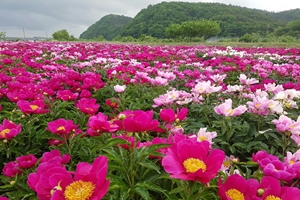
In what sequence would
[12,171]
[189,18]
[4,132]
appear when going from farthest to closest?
[189,18] → [4,132] → [12,171]

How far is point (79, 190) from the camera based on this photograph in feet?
2.48

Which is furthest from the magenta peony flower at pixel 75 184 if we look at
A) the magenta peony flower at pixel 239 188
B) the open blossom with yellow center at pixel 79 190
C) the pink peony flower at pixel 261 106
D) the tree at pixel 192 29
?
the tree at pixel 192 29

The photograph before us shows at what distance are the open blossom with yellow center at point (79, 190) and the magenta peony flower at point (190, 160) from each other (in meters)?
0.23

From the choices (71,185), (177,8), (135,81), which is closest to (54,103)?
(135,81)

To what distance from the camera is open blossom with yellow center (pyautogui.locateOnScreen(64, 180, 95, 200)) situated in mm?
739

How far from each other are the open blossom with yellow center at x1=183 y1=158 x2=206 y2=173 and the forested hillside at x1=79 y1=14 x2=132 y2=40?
7198 centimetres

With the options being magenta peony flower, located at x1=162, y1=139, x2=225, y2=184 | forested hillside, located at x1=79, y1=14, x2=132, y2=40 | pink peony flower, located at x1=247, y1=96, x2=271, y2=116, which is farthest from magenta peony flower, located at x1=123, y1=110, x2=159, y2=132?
forested hillside, located at x1=79, y1=14, x2=132, y2=40

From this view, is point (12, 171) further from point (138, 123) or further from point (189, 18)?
point (189, 18)

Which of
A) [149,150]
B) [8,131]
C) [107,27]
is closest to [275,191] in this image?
[149,150]

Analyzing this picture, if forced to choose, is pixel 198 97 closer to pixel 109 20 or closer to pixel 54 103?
pixel 54 103

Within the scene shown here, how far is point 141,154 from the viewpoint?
37.7 inches

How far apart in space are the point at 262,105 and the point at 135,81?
181cm

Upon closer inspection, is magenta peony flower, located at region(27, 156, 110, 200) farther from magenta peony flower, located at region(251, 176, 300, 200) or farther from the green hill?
the green hill

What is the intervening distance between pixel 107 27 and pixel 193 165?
82.4 meters
